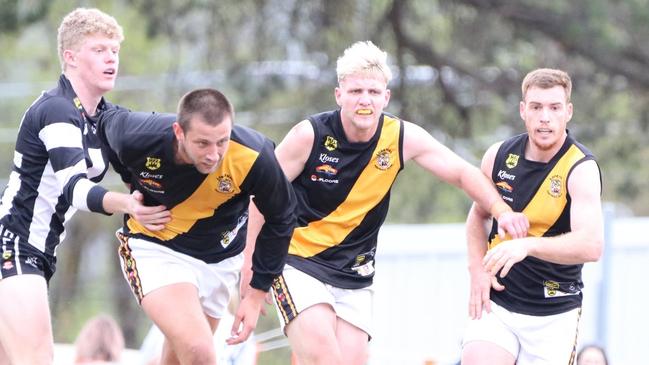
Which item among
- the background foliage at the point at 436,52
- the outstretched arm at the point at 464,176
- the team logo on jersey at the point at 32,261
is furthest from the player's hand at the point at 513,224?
the background foliage at the point at 436,52

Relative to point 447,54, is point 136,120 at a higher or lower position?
lower

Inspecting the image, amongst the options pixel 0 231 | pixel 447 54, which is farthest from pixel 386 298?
pixel 447 54

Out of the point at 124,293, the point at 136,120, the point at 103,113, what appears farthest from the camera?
the point at 124,293

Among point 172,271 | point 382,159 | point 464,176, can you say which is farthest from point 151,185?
point 464,176

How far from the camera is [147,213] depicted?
239 inches

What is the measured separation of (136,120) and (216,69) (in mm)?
11700

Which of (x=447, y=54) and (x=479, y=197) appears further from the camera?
(x=447, y=54)

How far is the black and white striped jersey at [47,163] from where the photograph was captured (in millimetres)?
6309

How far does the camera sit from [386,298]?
37.9 ft

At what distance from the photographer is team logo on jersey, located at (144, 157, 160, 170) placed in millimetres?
6129

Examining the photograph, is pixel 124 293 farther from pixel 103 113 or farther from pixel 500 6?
pixel 103 113

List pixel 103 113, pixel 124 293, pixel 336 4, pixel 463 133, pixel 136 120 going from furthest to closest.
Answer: pixel 124 293
pixel 463 133
pixel 336 4
pixel 103 113
pixel 136 120

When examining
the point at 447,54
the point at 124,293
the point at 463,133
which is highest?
the point at 447,54

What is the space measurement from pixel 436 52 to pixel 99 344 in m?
8.75
